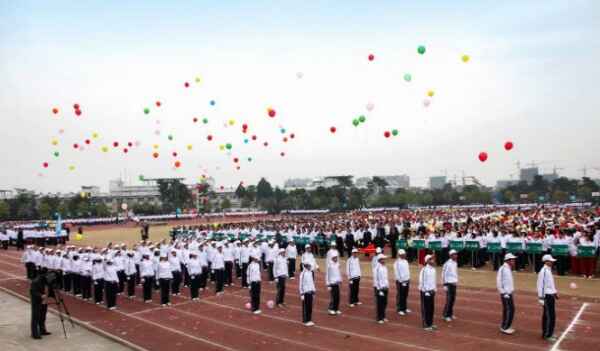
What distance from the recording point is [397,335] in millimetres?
11852

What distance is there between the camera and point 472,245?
21016mm

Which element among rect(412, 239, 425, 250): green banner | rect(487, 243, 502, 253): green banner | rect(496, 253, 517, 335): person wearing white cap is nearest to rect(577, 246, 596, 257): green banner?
rect(487, 243, 502, 253): green banner

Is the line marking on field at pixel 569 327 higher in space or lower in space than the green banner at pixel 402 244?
lower

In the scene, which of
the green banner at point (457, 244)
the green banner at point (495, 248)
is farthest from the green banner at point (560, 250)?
the green banner at point (457, 244)

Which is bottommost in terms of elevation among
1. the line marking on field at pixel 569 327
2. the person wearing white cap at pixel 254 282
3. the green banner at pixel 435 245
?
the line marking on field at pixel 569 327

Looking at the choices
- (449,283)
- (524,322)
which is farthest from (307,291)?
(524,322)

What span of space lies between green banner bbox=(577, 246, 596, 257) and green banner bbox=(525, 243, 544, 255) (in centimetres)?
127

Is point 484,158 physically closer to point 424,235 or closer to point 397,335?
point 424,235

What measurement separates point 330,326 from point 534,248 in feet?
32.7

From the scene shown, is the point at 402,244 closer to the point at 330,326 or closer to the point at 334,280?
the point at 334,280

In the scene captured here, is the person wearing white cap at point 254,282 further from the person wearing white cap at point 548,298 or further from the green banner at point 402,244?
the green banner at point 402,244

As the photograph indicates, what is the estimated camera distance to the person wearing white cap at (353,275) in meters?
14.8

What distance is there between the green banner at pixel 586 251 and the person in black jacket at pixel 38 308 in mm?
16515

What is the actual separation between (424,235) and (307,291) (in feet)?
39.9
